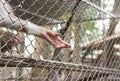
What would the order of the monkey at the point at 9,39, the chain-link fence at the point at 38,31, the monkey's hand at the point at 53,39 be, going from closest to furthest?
the monkey's hand at the point at 53,39, the chain-link fence at the point at 38,31, the monkey at the point at 9,39

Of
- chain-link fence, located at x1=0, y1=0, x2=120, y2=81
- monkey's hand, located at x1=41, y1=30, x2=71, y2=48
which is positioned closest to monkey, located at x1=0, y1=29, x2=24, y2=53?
chain-link fence, located at x1=0, y1=0, x2=120, y2=81

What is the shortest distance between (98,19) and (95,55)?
1.35 meters

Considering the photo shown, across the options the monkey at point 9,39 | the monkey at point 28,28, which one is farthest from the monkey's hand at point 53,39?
the monkey at point 9,39

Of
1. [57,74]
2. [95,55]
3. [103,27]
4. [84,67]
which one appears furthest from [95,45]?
A: [57,74]

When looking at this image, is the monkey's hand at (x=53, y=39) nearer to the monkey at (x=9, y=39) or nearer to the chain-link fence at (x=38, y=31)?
the chain-link fence at (x=38, y=31)

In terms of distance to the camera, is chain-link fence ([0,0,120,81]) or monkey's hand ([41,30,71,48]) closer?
monkey's hand ([41,30,71,48])

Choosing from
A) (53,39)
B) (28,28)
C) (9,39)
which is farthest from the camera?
(9,39)

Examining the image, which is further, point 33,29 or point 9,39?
point 9,39

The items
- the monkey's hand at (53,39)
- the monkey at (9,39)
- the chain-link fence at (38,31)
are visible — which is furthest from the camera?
the monkey at (9,39)

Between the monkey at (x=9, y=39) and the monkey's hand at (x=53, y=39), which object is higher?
the monkey's hand at (x=53, y=39)

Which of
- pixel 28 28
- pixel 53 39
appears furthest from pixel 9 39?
pixel 53 39

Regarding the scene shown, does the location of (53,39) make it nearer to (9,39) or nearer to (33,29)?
(33,29)

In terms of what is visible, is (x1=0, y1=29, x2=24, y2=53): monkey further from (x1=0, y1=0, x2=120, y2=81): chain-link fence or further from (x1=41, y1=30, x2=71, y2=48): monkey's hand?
A: (x1=41, y1=30, x2=71, y2=48): monkey's hand

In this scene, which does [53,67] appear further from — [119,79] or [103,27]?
[119,79]
